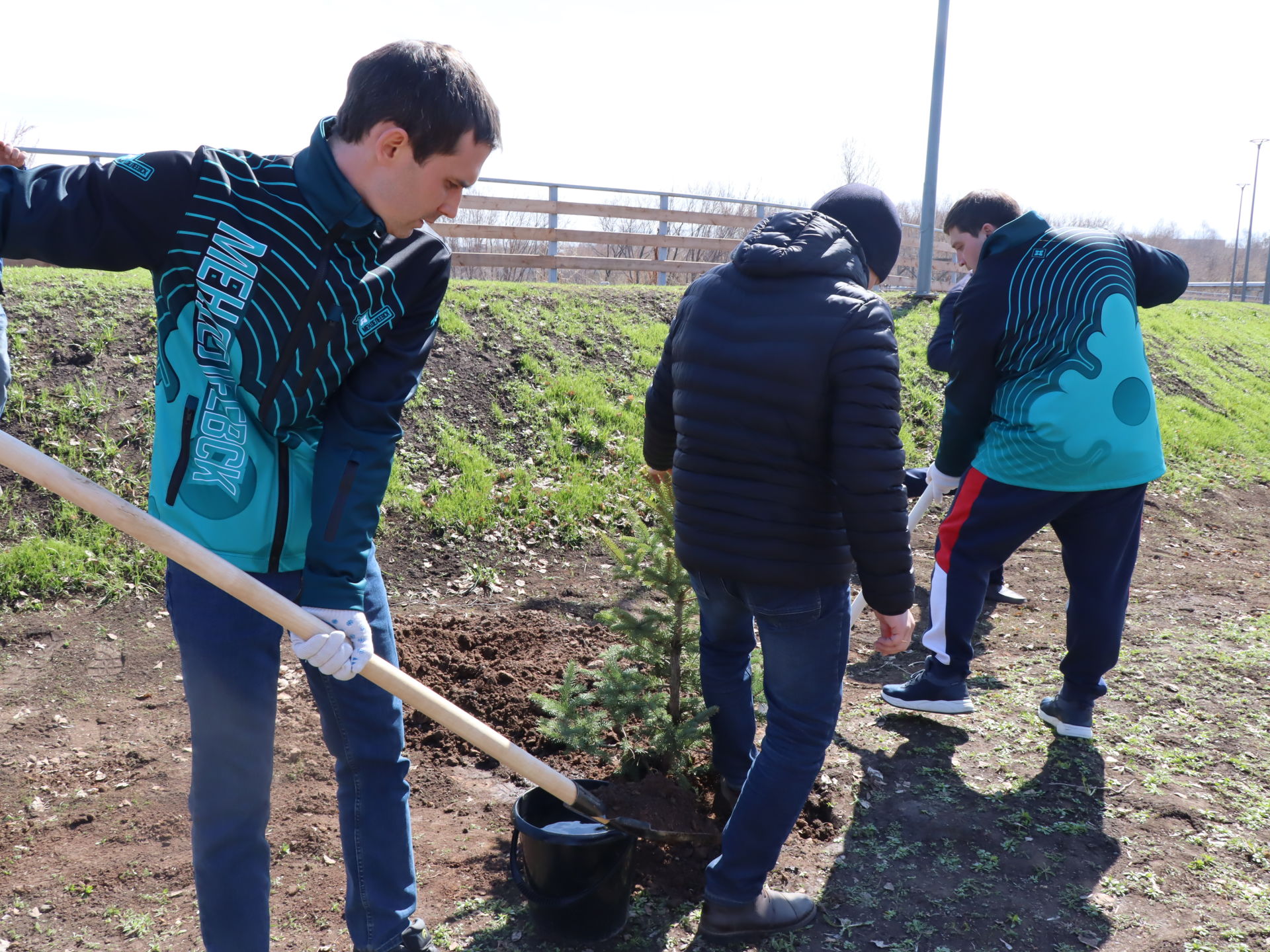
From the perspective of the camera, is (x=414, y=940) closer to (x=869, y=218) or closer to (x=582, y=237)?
(x=869, y=218)

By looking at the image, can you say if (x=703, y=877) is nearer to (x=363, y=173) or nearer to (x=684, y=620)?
(x=684, y=620)

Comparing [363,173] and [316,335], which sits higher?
[363,173]

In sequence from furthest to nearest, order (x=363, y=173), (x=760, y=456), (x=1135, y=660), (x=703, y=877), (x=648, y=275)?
(x=648, y=275) < (x=1135, y=660) < (x=703, y=877) < (x=760, y=456) < (x=363, y=173)

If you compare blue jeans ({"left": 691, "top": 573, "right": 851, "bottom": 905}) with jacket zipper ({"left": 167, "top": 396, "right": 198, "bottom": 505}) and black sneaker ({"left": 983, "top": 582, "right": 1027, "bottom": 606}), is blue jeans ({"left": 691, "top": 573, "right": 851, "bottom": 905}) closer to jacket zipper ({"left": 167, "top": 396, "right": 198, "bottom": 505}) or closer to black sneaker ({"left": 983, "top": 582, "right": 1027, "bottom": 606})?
jacket zipper ({"left": 167, "top": 396, "right": 198, "bottom": 505})

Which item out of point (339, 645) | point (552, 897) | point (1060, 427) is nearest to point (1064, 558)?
point (1060, 427)

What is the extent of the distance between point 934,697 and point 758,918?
1671mm

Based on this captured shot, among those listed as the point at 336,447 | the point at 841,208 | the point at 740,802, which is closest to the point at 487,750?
the point at 740,802

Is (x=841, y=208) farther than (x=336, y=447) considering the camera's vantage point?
Yes

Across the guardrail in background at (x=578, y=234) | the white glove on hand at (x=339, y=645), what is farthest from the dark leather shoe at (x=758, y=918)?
the guardrail in background at (x=578, y=234)

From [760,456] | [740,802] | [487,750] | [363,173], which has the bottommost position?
[740,802]

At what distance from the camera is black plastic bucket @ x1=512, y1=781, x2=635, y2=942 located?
2.58 metres

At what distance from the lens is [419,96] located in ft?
6.10

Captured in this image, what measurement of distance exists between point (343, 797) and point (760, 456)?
143 centimetres

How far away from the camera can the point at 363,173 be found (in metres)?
1.97
